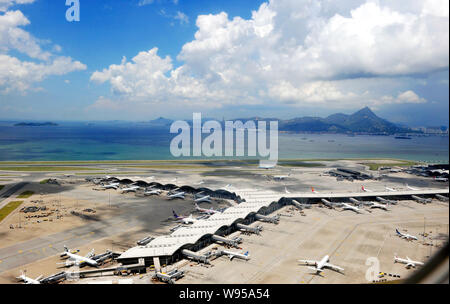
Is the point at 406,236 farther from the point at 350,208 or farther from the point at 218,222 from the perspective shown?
the point at 218,222

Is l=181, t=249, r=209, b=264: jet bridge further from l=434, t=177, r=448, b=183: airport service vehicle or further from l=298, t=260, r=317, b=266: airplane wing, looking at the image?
l=434, t=177, r=448, b=183: airport service vehicle

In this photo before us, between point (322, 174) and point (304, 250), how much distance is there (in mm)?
56857

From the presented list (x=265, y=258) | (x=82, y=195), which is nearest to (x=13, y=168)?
(x=82, y=195)

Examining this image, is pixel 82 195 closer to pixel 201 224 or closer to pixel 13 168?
pixel 201 224

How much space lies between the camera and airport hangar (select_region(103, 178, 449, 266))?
2964cm

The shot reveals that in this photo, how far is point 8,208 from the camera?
1891 inches

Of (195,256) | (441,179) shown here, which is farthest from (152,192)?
(441,179)

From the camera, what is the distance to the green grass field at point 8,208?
4422 cm

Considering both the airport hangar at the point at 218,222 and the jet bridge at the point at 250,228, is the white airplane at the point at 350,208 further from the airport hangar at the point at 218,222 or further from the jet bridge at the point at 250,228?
the jet bridge at the point at 250,228

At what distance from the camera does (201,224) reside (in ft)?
126

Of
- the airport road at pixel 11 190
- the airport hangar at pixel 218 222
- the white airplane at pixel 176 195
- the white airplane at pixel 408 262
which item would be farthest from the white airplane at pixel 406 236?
the airport road at pixel 11 190

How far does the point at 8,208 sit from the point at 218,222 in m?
36.2
